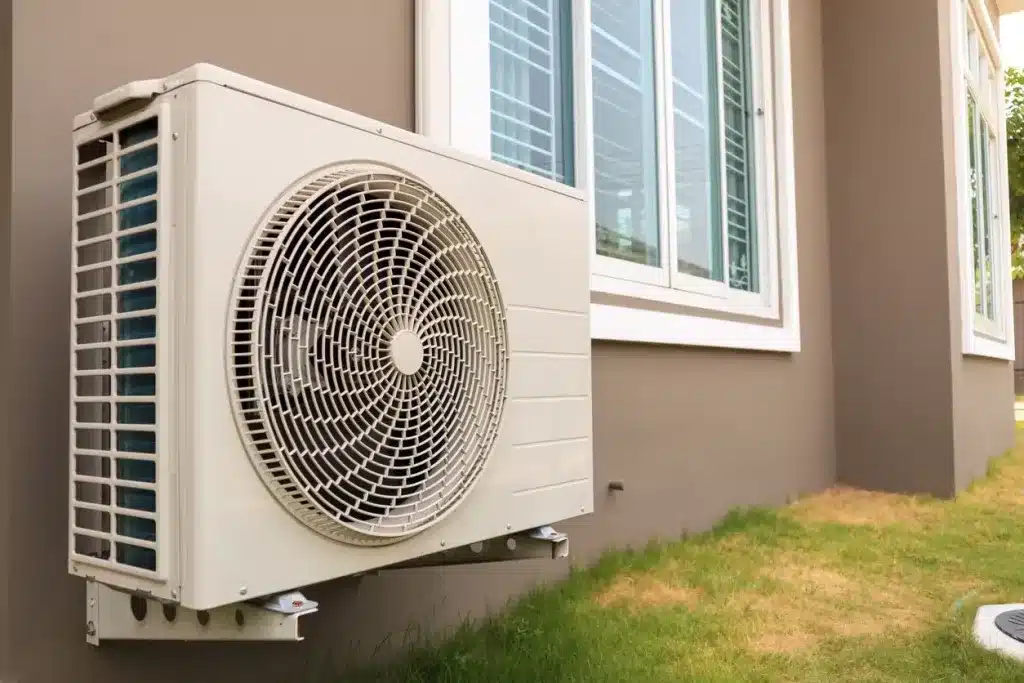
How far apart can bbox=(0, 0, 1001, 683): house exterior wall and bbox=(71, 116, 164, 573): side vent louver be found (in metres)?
0.13

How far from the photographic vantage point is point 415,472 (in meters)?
1.19

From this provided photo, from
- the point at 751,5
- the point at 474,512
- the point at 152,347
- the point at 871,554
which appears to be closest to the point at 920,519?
the point at 871,554

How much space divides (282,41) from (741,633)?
1.58 meters

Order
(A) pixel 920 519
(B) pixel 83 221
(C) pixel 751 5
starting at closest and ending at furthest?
1. (B) pixel 83 221
2. (A) pixel 920 519
3. (C) pixel 751 5

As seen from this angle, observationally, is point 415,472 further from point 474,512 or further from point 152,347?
point 152,347

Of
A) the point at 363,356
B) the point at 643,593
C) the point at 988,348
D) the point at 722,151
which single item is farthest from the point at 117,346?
the point at 988,348

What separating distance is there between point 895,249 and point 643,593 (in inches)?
109

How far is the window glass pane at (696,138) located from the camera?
333cm

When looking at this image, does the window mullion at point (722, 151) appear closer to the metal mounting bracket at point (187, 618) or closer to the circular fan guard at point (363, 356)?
the circular fan guard at point (363, 356)

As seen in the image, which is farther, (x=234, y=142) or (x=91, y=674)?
(x=91, y=674)

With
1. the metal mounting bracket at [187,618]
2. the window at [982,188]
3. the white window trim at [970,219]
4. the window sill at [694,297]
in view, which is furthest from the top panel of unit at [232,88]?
the window at [982,188]

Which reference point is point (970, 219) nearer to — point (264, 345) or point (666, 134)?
point (666, 134)

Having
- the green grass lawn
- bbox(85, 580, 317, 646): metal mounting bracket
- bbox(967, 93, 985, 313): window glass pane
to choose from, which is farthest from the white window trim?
bbox(85, 580, 317, 646): metal mounting bracket

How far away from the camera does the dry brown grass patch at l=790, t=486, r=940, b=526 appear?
11.3ft
